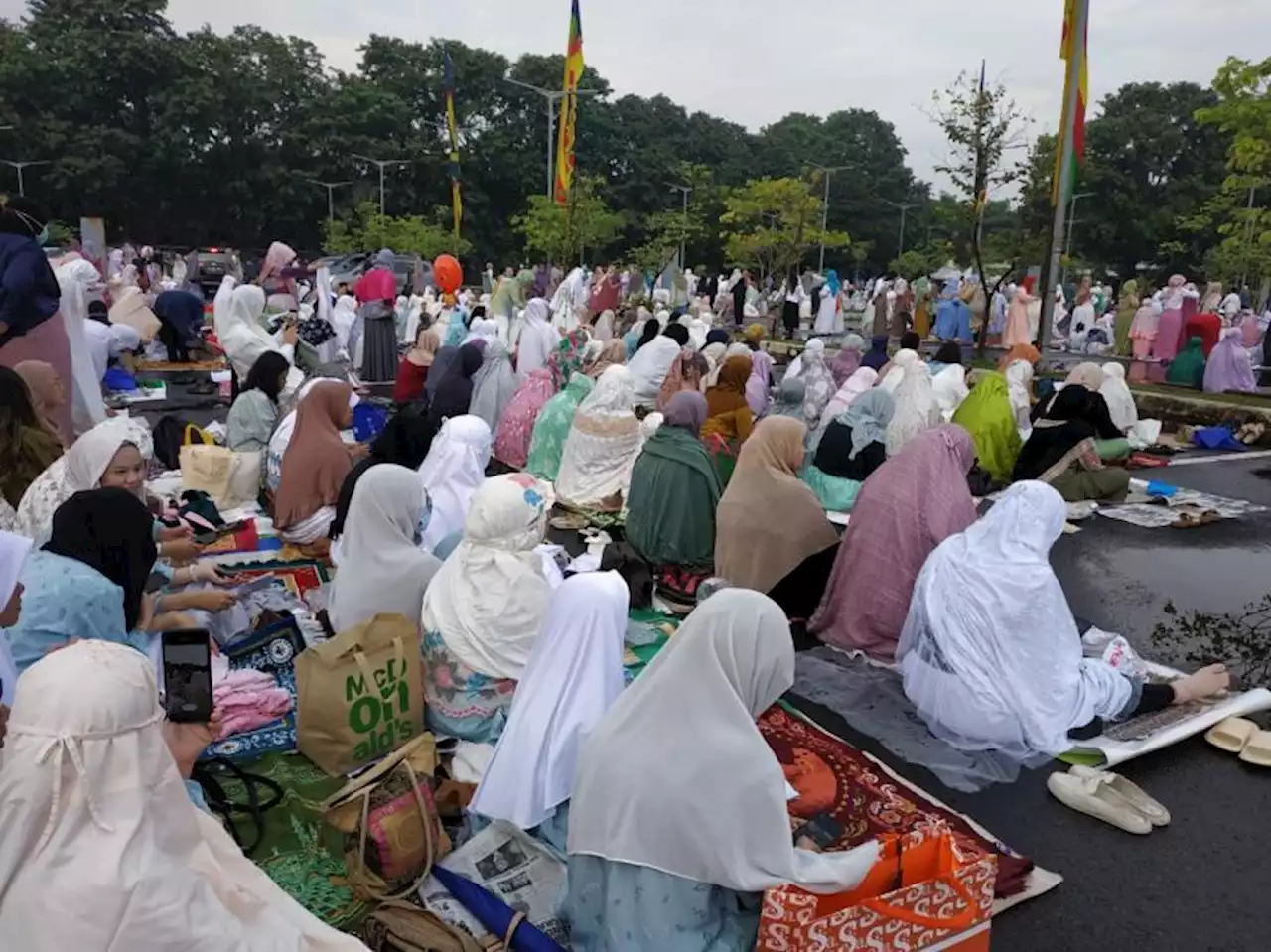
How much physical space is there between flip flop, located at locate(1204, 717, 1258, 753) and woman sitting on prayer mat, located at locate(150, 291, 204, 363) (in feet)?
40.6

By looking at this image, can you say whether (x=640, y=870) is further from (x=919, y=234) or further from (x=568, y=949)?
(x=919, y=234)

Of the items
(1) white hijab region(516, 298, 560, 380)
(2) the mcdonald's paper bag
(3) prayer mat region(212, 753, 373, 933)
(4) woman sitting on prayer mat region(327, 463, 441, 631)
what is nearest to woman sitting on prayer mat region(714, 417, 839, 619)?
(4) woman sitting on prayer mat region(327, 463, 441, 631)

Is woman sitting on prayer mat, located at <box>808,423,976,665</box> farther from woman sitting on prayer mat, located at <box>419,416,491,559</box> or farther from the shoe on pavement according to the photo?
woman sitting on prayer mat, located at <box>419,416,491,559</box>

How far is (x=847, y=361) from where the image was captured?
1026 cm

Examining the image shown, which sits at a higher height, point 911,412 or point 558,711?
point 911,412

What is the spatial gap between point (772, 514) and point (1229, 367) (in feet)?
32.2

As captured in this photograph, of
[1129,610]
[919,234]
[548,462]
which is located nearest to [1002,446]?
[1129,610]

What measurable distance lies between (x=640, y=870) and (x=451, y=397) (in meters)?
6.51

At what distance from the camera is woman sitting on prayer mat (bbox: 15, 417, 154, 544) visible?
390 cm

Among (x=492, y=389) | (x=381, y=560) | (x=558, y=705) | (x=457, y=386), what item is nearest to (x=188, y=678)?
(x=558, y=705)

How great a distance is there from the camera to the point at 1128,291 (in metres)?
18.2

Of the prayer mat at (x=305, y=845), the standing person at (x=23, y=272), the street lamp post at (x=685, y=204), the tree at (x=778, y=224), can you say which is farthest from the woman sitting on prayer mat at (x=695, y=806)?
the street lamp post at (x=685, y=204)

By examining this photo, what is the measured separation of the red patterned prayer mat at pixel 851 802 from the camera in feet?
10.2

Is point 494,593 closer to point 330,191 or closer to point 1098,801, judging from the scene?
point 1098,801
